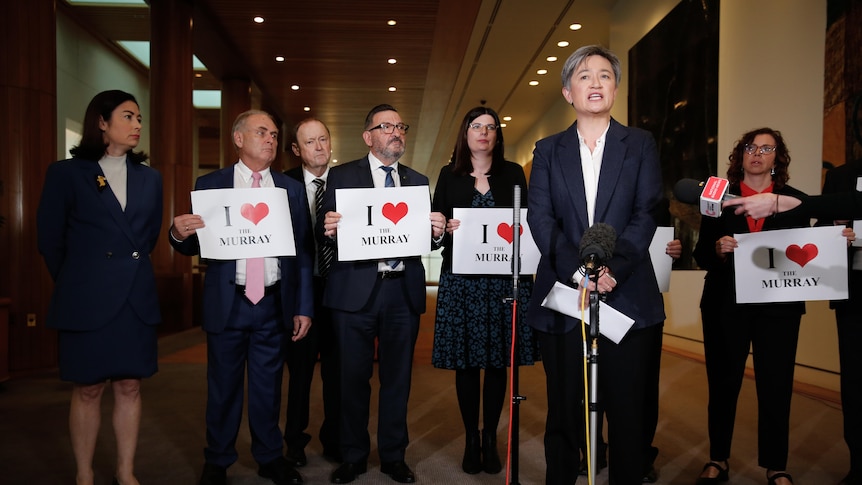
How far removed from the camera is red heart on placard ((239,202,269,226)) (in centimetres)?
300

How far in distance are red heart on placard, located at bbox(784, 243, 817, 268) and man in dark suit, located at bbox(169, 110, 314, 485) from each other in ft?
7.28

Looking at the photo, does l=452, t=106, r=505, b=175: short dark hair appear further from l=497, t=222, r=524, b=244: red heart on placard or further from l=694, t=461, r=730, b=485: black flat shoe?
l=694, t=461, r=730, b=485: black flat shoe

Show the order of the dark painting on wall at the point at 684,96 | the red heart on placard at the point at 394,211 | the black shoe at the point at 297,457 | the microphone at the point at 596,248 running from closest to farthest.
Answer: the microphone at the point at 596,248
the red heart on placard at the point at 394,211
the black shoe at the point at 297,457
the dark painting on wall at the point at 684,96

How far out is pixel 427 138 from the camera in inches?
758

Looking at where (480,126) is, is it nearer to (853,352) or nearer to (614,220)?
(614,220)

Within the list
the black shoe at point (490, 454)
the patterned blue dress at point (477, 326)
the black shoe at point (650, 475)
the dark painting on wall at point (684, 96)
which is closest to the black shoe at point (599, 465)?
the black shoe at point (650, 475)

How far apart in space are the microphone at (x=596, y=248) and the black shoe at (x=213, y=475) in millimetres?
2126

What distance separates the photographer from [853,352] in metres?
3.14

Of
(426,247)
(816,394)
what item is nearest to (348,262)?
(426,247)

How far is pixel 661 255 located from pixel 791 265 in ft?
2.10

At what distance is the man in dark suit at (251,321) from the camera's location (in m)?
3.12

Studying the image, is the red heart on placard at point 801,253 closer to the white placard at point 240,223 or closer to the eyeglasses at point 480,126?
the eyeglasses at point 480,126

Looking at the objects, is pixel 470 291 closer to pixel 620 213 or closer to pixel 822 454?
pixel 620 213

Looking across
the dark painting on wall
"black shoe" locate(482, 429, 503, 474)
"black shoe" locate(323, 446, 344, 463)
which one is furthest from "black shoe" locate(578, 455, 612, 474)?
the dark painting on wall
